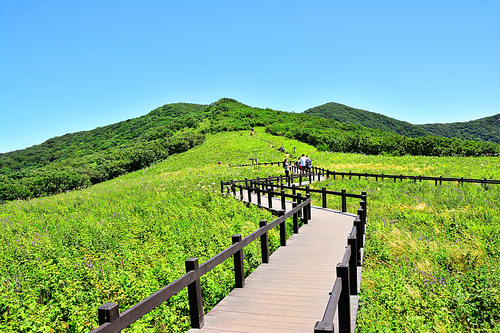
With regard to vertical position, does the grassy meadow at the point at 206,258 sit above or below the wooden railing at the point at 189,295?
below

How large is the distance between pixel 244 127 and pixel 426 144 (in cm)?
6121

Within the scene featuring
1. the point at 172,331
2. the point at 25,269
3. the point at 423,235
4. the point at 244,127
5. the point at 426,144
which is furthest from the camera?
the point at 244,127

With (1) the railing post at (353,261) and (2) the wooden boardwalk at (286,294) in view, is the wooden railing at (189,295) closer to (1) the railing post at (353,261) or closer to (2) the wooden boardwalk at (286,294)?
(2) the wooden boardwalk at (286,294)

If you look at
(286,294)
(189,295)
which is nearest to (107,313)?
(189,295)

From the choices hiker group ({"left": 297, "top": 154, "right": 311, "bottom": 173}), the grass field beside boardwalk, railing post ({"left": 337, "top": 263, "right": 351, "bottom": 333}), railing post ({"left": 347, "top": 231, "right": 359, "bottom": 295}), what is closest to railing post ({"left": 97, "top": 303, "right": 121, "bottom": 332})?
railing post ({"left": 337, "top": 263, "right": 351, "bottom": 333})

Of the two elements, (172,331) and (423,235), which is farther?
(423,235)

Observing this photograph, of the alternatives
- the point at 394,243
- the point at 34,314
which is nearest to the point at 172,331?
the point at 34,314

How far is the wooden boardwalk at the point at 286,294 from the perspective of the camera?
163 inches

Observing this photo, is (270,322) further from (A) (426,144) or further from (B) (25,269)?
(A) (426,144)

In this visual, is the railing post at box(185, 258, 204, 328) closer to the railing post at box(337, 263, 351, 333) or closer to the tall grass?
the tall grass

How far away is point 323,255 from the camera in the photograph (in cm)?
714

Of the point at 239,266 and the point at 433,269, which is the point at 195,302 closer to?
the point at 239,266

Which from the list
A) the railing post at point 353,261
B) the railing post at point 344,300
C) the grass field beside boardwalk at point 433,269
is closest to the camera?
the railing post at point 344,300

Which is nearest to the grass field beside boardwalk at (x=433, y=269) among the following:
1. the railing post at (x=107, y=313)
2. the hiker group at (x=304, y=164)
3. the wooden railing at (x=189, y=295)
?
the wooden railing at (x=189, y=295)
